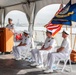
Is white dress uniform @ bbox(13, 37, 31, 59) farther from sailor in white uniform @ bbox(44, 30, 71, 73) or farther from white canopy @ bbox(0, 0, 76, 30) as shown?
white canopy @ bbox(0, 0, 76, 30)

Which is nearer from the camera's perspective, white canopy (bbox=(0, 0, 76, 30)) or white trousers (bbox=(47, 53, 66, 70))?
white trousers (bbox=(47, 53, 66, 70))

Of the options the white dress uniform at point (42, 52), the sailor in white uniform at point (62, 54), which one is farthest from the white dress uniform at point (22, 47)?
Answer: the sailor in white uniform at point (62, 54)

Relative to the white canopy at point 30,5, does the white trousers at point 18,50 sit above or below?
below

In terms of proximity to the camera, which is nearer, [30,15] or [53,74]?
[53,74]

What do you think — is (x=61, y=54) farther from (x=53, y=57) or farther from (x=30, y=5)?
(x=30, y=5)

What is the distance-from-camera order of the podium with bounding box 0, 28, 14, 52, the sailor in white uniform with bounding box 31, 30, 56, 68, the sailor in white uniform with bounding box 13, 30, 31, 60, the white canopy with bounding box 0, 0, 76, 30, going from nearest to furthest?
the sailor in white uniform with bounding box 31, 30, 56, 68 → the sailor in white uniform with bounding box 13, 30, 31, 60 → the podium with bounding box 0, 28, 14, 52 → the white canopy with bounding box 0, 0, 76, 30

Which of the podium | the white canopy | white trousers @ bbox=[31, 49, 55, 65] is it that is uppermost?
the white canopy

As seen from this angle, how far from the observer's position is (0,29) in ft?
31.9

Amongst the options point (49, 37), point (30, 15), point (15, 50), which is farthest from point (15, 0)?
point (49, 37)

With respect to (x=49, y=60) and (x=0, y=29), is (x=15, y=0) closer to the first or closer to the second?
(x=0, y=29)

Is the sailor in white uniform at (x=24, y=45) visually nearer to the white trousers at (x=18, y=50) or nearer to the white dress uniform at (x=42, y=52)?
the white trousers at (x=18, y=50)

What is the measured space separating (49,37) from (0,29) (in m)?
3.52

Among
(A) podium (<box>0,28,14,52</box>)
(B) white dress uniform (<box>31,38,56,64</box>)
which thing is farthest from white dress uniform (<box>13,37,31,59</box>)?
(B) white dress uniform (<box>31,38,56,64</box>)

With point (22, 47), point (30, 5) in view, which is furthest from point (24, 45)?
point (30, 5)
